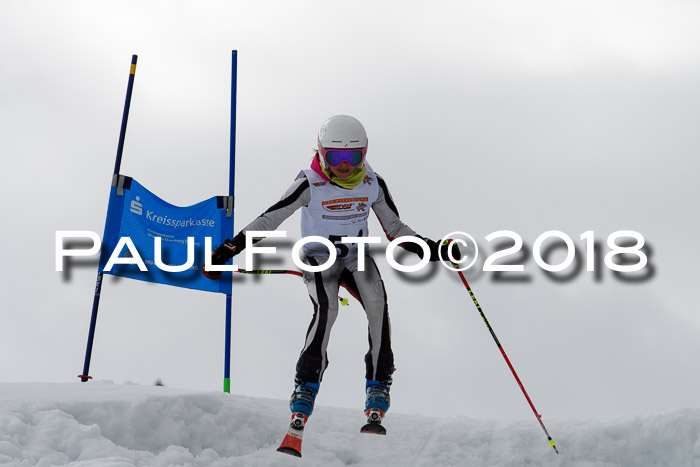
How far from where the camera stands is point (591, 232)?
7.10m

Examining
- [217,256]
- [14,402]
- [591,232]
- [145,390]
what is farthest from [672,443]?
[14,402]

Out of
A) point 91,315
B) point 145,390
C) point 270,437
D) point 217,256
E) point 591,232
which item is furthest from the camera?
point 91,315

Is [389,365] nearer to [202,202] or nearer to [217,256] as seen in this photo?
[217,256]

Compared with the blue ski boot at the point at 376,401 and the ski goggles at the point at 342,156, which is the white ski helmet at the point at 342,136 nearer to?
the ski goggles at the point at 342,156

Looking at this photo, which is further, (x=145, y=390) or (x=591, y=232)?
(x=591, y=232)

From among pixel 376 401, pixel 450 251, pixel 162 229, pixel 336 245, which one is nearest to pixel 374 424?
pixel 376 401

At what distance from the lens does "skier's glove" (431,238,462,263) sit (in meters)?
6.11

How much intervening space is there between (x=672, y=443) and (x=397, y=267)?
9.25ft

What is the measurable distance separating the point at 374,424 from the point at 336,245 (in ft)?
4.83

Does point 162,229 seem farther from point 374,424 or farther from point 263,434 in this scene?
point 374,424

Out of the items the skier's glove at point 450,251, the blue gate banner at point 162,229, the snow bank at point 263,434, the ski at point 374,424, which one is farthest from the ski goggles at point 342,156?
the blue gate banner at point 162,229

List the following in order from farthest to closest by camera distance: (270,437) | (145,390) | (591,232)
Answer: (591,232)
(145,390)
(270,437)

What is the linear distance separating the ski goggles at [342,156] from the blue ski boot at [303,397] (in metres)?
1.77

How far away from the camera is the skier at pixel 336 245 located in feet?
18.3
